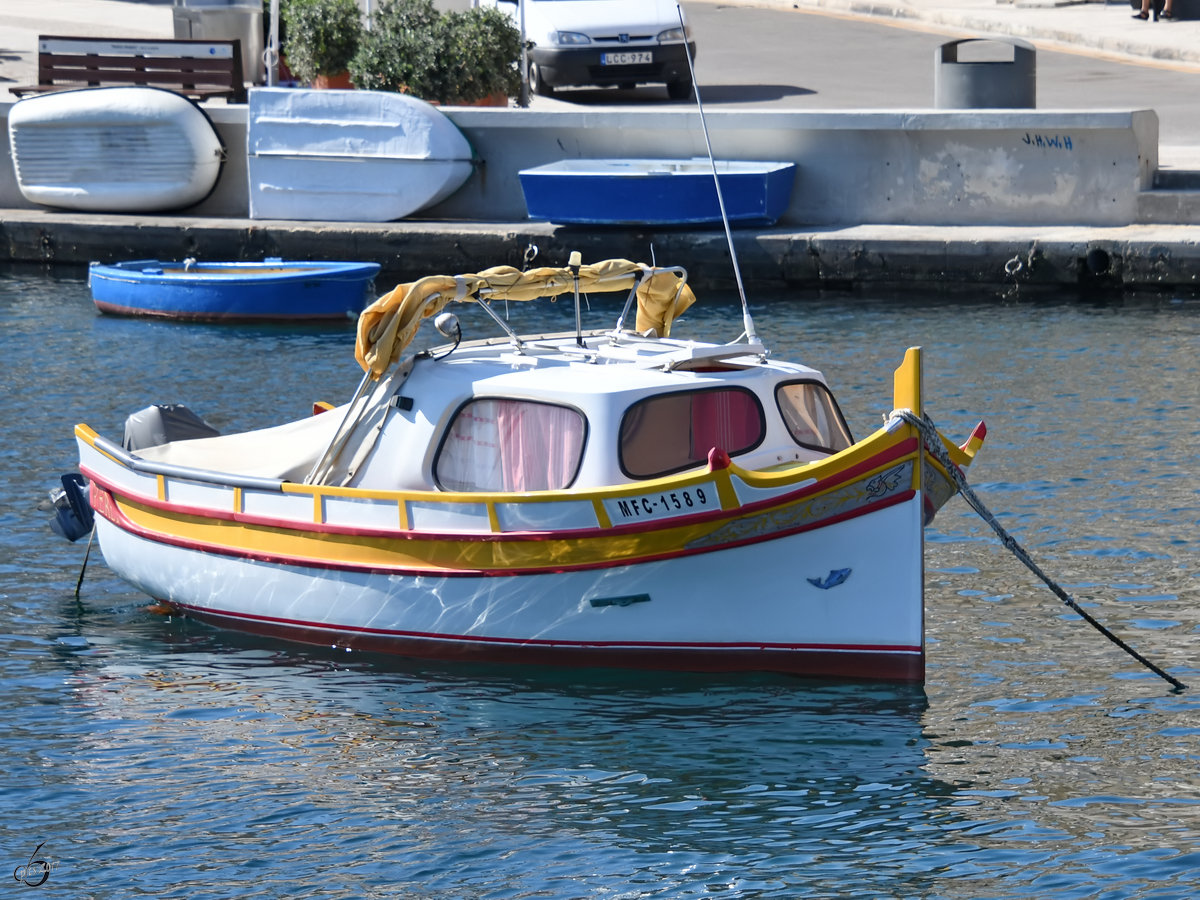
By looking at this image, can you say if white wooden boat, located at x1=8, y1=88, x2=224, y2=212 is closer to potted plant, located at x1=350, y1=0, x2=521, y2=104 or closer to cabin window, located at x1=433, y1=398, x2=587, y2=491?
potted plant, located at x1=350, y1=0, x2=521, y2=104

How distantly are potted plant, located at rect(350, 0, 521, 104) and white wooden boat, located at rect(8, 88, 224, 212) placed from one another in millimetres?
2138

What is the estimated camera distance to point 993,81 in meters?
20.4

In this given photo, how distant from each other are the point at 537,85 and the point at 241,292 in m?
8.17

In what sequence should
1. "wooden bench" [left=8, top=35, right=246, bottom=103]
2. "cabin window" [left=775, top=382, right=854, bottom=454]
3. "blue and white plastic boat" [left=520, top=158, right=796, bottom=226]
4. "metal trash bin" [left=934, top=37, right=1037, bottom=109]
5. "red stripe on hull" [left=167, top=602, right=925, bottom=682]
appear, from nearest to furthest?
"red stripe on hull" [left=167, top=602, right=925, bottom=682] → "cabin window" [left=775, top=382, right=854, bottom=454] → "blue and white plastic boat" [left=520, top=158, right=796, bottom=226] → "metal trash bin" [left=934, top=37, right=1037, bottom=109] → "wooden bench" [left=8, top=35, right=246, bottom=103]

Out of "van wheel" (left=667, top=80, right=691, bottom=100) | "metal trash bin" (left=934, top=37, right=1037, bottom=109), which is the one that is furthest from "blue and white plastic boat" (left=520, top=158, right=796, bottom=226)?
"van wheel" (left=667, top=80, right=691, bottom=100)

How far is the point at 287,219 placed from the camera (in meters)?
22.1

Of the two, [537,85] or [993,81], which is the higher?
[537,85]

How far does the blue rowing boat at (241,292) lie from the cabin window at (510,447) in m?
10.1

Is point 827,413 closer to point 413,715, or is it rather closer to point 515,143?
point 413,715

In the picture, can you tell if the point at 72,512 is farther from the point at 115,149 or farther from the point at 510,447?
the point at 115,149

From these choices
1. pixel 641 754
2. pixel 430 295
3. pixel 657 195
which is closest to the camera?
pixel 641 754

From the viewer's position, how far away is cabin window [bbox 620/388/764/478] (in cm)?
887
